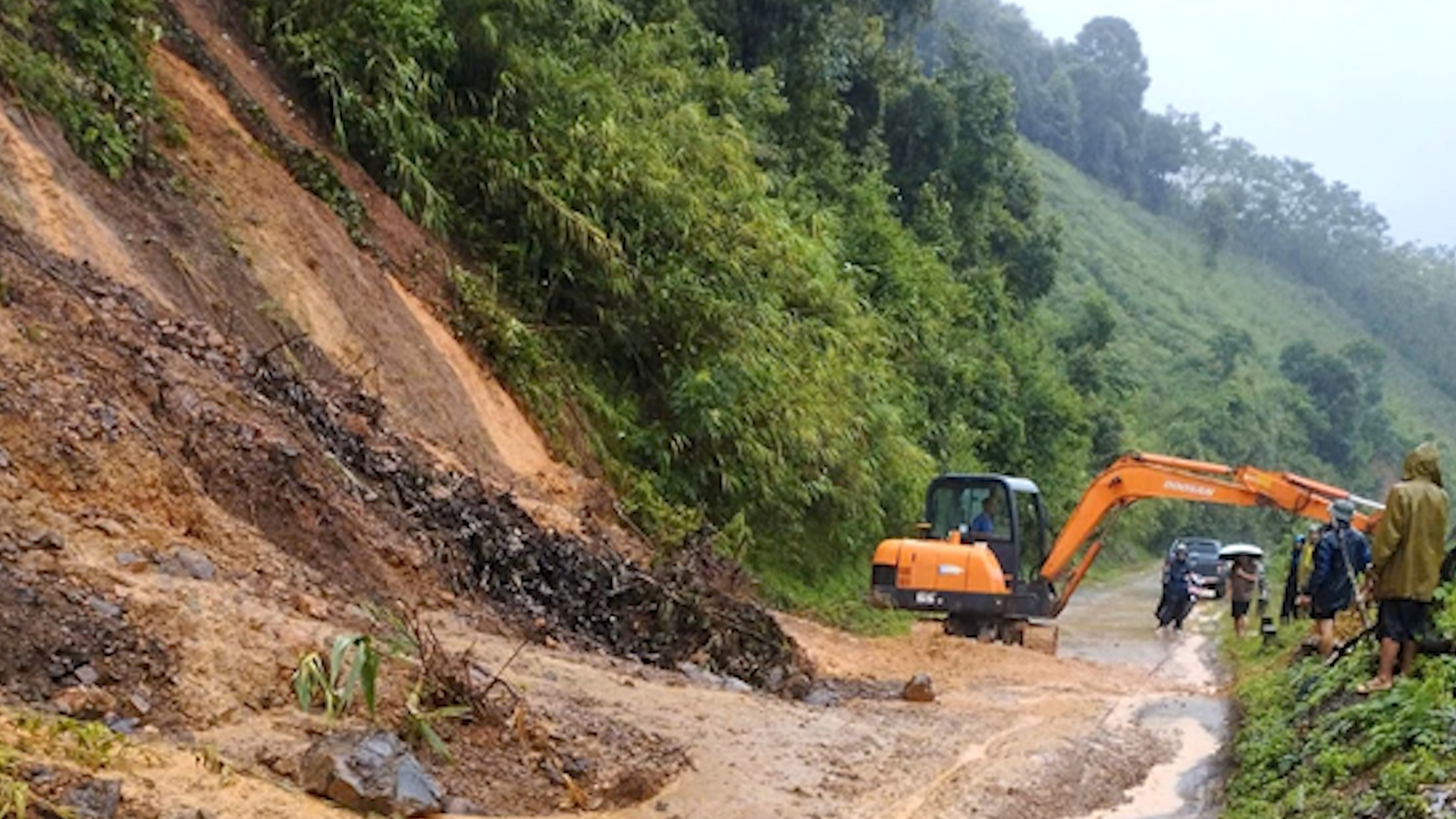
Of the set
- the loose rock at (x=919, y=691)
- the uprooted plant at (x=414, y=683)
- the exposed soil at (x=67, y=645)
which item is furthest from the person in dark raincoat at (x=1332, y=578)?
the exposed soil at (x=67, y=645)

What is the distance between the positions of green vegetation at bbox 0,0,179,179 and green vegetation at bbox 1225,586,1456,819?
9.81m

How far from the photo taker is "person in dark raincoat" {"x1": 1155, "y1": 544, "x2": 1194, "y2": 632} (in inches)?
994

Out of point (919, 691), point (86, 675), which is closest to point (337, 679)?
point (86, 675)

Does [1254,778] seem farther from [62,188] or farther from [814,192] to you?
[814,192]

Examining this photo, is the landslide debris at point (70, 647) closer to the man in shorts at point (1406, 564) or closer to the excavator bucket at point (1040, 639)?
the man in shorts at point (1406, 564)

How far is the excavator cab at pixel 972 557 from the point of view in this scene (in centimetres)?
1788

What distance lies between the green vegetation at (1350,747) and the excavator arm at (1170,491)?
18.2 feet

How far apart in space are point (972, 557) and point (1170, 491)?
2609 mm

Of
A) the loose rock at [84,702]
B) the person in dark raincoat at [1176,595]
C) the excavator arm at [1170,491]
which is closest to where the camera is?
the loose rock at [84,702]

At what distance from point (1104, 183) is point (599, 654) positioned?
309 feet

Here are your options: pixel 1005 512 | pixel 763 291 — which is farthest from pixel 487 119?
pixel 1005 512

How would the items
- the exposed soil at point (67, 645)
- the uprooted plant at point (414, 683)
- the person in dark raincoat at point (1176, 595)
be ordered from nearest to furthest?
the exposed soil at point (67, 645) < the uprooted plant at point (414, 683) < the person in dark raincoat at point (1176, 595)

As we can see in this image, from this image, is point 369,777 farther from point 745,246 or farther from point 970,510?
point 745,246

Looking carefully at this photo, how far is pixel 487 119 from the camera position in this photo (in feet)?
57.1
